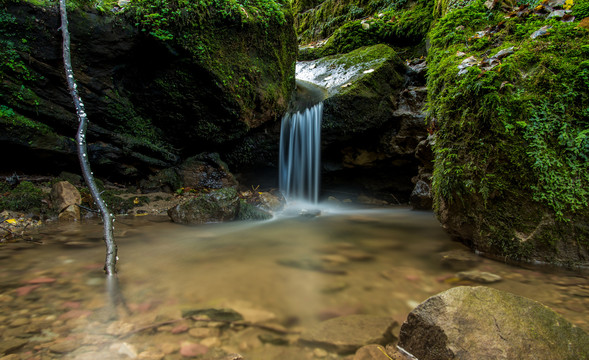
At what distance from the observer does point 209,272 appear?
263 cm

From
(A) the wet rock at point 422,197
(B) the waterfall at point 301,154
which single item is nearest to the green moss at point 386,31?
(B) the waterfall at point 301,154

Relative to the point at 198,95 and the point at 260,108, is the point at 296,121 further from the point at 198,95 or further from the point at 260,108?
the point at 198,95

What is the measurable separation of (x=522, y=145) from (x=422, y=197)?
4.67 m

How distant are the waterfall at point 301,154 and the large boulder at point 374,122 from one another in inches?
13.0

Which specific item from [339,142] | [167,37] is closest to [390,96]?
[339,142]

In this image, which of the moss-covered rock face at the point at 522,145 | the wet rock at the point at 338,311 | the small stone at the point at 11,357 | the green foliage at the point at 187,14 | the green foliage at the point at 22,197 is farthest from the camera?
the green foliage at the point at 187,14

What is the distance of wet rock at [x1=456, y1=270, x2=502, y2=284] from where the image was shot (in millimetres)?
2273

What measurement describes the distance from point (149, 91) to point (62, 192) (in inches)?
112

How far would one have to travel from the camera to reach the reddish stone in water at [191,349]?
1405mm

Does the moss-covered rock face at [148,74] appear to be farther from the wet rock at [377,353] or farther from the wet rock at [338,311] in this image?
the wet rock at [377,353]

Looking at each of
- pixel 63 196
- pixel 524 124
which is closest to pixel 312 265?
pixel 524 124

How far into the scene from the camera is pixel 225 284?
2.34m

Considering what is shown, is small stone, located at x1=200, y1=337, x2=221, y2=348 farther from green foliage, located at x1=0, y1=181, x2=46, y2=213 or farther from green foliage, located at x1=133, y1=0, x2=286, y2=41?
green foliage, located at x1=133, y1=0, x2=286, y2=41

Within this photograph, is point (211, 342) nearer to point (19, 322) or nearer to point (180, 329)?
point (180, 329)
